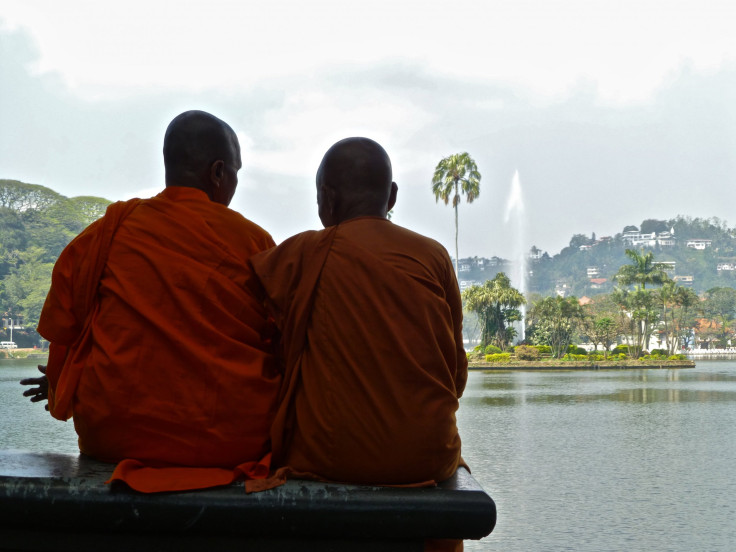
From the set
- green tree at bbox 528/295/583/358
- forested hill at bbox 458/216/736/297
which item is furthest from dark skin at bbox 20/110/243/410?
forested hill at bbox 458/216/736/297

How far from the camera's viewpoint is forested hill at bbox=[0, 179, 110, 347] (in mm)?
55969

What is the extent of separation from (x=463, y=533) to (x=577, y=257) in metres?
154

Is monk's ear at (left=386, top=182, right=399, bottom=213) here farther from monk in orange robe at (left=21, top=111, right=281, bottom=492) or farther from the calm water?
the calm water

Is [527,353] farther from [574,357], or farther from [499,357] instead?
[574,357]

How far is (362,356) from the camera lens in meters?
1.60

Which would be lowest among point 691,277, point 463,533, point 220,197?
point 463,533

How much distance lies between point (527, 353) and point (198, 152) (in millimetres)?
35031

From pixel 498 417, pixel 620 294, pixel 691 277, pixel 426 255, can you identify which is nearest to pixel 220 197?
pixel 426 255

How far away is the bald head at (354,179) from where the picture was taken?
1.78 meters

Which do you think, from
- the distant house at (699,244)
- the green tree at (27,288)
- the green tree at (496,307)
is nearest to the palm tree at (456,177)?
the green tree at (496,307)

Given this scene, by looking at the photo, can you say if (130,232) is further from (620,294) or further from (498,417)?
(620,294)

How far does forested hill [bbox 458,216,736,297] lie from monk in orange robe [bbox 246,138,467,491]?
407 ft

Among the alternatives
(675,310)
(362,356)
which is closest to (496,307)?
(675,310)

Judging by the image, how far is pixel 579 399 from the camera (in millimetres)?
17766
